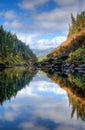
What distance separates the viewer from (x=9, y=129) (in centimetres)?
Answer: 1482

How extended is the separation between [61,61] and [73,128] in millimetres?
122624

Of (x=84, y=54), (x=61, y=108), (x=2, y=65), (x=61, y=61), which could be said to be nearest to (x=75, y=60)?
(x=84, y=54)

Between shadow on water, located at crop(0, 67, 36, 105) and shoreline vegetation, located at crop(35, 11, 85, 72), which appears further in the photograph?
shoreline vegetation, located at crop(35, 11, 85, 72)

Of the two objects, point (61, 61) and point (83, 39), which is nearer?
point (61, 61)

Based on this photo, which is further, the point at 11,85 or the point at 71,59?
the point at 71,59

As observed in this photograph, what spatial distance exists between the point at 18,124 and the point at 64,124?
7.92 ft

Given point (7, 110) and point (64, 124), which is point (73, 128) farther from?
point (7, 110)

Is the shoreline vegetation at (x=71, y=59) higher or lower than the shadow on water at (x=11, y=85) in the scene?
higher

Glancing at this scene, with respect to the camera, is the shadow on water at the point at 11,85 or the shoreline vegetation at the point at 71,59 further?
the shoreline vegetation at the point at 71,59

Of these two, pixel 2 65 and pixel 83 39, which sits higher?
pixel 83 39

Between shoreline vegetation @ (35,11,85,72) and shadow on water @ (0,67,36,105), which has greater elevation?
shoreline vegetation @ (35,11,85,72)

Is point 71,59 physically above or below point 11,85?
above

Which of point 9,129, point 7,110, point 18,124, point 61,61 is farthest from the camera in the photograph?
point 61,61

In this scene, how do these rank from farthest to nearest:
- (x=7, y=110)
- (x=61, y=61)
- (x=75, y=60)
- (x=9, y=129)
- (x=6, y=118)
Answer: (x=61, y=61), (x=75, y=60), (x=7, y=110), (x=6, y=118), (x=9, y=129)
